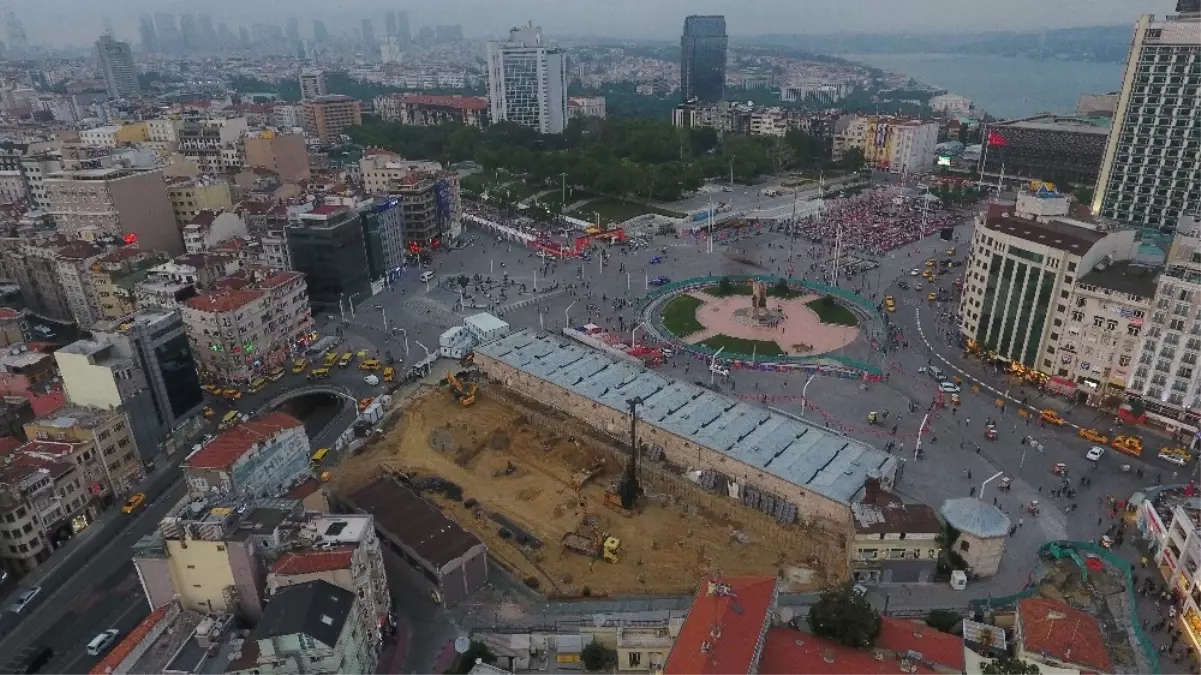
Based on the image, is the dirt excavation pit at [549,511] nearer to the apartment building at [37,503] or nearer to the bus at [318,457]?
the bus at [318,457]

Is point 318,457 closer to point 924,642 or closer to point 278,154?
point 924,642

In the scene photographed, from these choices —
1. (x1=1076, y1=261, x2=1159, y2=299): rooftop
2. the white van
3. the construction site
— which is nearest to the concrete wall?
the construction site

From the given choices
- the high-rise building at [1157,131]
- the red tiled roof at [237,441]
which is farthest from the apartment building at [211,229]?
the high-rise building at [1157,131]

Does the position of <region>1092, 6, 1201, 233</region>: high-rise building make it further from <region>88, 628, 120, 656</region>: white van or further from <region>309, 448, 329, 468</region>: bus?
<region>88, 628, 120, 656</region>: white van

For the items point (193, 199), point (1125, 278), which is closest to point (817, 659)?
point (1125, 278)

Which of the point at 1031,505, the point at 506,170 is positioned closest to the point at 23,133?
the point at 506,170

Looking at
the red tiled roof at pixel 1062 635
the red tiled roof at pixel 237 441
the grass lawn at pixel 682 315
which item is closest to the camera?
the red tiled roof at pixel 1062 635

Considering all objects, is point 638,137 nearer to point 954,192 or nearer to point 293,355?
point 954,192

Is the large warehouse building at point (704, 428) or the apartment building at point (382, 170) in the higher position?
the apartment building at point (382, 170)
